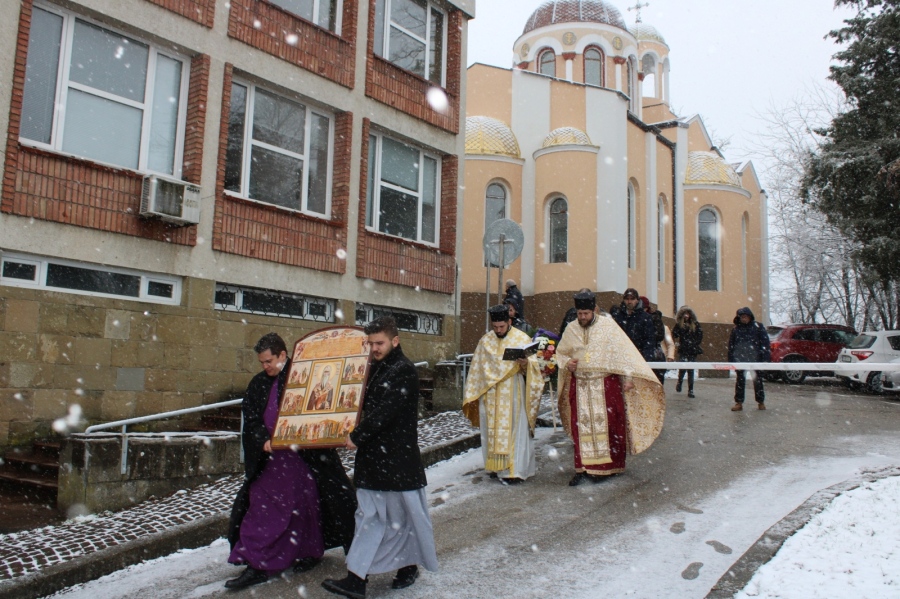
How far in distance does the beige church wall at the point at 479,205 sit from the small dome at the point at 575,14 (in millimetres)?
9586

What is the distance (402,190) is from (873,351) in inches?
423

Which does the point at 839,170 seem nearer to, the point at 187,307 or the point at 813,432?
the point at 813,432

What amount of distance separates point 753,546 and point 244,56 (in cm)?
921

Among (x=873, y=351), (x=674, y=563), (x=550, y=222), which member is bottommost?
(x=674, y=563)

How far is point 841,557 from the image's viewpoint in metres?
5.16

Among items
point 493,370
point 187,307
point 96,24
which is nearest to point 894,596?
point 493,370

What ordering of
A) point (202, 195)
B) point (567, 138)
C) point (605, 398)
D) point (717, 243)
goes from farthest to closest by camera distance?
point (717, 243)
point (567, 138)
point (202, 195)
point (605, 398)

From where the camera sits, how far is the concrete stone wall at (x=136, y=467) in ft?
A: 23.5

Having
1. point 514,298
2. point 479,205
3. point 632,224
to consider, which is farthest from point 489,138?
point 514,298

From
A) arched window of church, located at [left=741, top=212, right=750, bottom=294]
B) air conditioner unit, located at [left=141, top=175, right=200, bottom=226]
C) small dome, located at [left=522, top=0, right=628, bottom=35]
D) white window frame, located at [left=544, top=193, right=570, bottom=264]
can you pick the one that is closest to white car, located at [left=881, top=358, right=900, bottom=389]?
white window frame, located at [left=544, top=193, right=570, bottom=264]

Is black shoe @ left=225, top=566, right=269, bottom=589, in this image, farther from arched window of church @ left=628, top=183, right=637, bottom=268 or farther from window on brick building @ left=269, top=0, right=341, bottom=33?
arched window of church @ left=628, top=183, right=637, bottom=268

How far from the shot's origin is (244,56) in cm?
1140

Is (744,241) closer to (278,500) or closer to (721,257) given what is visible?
(721,257)

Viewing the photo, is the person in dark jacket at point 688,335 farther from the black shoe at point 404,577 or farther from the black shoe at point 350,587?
the black shoe at point 350,587
